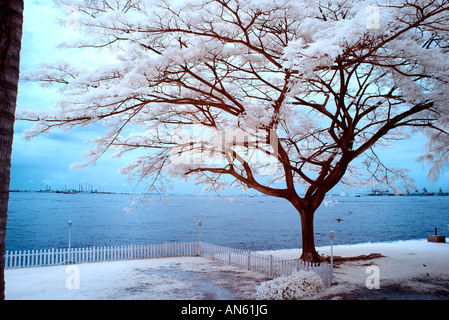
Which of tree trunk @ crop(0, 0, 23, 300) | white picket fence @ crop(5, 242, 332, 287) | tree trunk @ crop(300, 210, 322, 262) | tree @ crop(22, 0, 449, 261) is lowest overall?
white picket fence @ crop(5, 242, 332, 287)

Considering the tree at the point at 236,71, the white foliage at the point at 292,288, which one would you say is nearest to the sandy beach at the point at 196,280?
the white foliage at the point at 292,288

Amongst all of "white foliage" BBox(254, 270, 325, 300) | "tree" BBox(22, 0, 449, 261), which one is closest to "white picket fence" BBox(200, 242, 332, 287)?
"white foliage" BBox(254, 270, 325, 300)

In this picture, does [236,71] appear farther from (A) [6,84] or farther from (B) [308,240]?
(A) [6,84]

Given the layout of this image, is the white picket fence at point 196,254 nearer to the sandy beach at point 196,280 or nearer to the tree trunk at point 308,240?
the sandy beach at point 196,280

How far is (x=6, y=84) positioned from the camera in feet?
12.1

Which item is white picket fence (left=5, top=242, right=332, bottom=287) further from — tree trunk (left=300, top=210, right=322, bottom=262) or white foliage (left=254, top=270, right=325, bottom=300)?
tree trunk (left=300, top=210, right=322, bottom=262)

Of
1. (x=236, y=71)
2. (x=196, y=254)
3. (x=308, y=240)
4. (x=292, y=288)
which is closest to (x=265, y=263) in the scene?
(x=308, y=240)

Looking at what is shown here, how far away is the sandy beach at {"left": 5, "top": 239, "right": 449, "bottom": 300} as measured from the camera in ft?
30.4

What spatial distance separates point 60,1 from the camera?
27.3 feet

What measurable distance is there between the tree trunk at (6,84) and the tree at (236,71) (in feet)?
15.2

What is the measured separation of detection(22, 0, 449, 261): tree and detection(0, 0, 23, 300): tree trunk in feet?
15.2

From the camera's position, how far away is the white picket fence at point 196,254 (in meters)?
11.1
